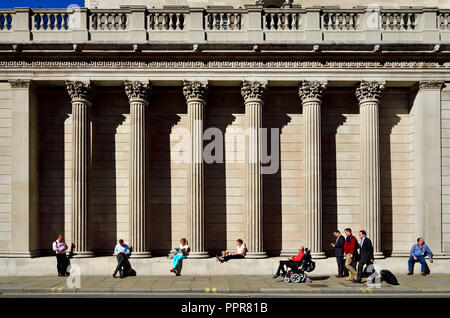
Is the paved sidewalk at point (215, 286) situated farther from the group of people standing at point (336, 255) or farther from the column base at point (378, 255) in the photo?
the column base at point (378, 255)

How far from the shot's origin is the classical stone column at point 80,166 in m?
20.7

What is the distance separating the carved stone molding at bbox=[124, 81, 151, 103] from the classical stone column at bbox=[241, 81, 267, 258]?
199 inches

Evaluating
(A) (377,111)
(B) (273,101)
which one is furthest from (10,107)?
(A) (377,111)

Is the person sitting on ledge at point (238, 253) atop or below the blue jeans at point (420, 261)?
atop

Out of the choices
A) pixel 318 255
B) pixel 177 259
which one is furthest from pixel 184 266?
pixel 318 255

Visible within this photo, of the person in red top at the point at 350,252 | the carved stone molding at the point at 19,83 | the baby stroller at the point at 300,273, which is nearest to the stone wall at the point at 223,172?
the carved stone molding at the point at 19,83

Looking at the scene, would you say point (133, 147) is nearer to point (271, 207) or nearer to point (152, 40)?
point (152, 40)

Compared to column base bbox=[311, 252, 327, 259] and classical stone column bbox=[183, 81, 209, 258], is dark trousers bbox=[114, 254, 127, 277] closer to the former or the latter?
classical stone column bbox=[183, 81, 209, 258]

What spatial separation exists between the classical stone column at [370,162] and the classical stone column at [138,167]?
36.7 ft

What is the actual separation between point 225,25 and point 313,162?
8527 millimetres

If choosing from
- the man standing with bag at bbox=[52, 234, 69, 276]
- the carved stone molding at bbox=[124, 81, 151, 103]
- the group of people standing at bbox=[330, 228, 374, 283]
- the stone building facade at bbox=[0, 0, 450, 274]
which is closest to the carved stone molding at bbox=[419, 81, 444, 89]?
the stone building facade at bbox=[0, 0, 450, 274]

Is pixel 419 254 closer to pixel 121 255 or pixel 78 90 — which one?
pixel 121 255

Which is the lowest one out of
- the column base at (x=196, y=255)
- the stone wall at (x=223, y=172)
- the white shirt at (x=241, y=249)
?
the column base at (x=196, y=255)

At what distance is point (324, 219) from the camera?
22.0m
